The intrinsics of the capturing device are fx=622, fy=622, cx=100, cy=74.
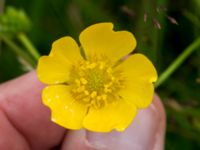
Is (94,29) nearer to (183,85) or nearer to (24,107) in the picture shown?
(24,107)

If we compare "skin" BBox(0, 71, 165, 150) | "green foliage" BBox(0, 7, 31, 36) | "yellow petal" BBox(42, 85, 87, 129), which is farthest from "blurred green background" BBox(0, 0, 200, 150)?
"yellow petal" BBox(42, 85, 87, 129)

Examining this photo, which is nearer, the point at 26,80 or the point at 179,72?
the point at 26,80

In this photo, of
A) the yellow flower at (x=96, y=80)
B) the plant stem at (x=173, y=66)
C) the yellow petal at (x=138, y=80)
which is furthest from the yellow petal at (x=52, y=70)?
the plant stem at (x=173, y=66)

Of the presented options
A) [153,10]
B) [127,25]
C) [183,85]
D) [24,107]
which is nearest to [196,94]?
[183,85]

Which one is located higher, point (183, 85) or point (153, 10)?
point (153, 10)

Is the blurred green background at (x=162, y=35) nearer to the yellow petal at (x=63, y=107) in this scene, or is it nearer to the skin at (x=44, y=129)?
the skin at (x=44, y=129)

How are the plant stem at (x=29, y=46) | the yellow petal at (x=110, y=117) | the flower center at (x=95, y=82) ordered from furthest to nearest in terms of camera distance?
the plant stem at (x=29, y=46) → the flower center at (x=95, y=82) → the yellow petal at (x=110, y=117)
